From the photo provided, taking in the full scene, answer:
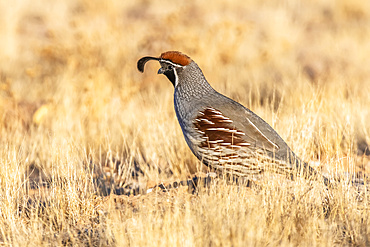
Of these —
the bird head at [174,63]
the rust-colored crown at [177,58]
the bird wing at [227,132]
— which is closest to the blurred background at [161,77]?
the bird wing at [227,132]

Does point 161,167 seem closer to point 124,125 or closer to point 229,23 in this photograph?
point 124,125

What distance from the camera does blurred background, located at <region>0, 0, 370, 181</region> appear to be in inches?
236

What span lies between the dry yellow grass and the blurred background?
0.11 ft

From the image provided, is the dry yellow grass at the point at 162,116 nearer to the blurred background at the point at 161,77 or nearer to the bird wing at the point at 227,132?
the blurred background at the point at 161,77

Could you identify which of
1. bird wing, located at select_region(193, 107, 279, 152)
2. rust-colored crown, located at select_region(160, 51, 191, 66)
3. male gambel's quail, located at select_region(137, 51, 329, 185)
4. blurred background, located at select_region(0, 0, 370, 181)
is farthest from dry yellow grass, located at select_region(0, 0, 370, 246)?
rust-colored crown, located at select_region(160, 51, 191, 66)

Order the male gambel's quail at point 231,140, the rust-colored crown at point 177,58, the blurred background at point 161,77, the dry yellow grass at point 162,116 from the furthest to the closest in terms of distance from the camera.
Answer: the blurred background at point 161,77, the rust-colored crown at point 177,58, the male gambel's quail at point 231,140, the dry yellow grass at point 162,116

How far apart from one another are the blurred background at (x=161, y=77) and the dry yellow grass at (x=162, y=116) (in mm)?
35

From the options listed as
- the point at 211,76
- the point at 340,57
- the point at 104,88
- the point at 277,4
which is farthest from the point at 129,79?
the point at 277,4

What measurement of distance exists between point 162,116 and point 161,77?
3.86 m

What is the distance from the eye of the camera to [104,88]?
8617 mm

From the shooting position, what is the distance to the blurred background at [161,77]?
6000 mm

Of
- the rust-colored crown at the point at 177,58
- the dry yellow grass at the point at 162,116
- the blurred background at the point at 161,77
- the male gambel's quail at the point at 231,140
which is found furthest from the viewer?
the blurred background at the point at 161,77

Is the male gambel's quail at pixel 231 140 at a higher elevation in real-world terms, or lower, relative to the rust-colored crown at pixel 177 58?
lower

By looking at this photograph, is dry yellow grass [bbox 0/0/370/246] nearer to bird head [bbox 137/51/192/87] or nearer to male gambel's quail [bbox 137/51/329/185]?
male gambel's quail [bbox 137/51/329/185]
